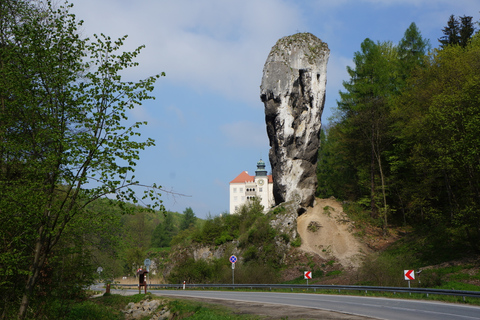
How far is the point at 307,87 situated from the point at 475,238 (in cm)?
2585

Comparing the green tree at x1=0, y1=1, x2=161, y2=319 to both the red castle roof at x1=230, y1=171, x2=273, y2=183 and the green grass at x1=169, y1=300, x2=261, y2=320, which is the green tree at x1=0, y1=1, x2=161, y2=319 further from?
the red castle roof at x1=230, y1=171, x2=273, y2=183

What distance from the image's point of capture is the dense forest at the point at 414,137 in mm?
24688

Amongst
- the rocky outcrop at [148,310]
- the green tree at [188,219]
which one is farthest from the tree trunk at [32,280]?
the green tree at [188,219]

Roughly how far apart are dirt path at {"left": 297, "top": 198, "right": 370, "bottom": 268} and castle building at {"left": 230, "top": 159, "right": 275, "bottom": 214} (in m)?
59.9

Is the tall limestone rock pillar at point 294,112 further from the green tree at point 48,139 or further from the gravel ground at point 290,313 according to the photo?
the green tree at point 48,139

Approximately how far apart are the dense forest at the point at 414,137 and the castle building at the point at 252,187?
4598 cm

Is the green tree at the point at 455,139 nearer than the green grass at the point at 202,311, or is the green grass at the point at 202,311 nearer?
the green grass at the point at 202,311

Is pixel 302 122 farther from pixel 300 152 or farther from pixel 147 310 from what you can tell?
pixel 147 310

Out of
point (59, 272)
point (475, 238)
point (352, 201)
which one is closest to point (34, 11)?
point (59, 272)

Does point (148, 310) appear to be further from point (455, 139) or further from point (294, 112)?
point (294, 112)

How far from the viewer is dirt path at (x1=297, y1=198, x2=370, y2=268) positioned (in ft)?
120

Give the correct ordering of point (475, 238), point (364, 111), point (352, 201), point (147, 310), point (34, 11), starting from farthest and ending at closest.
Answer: point (352, 201) < point (364, 111) < point (475, 238) < point (147, 310) < point (34, 11)

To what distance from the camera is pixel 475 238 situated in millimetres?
24734

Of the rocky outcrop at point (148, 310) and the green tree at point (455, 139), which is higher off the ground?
the green tree at point (455, 139)
